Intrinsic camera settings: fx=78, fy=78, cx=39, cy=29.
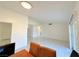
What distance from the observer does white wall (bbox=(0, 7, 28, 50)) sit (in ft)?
8.26

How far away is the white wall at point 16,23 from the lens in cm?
252

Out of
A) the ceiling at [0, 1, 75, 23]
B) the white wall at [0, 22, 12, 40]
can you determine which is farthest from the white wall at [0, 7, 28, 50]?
the ceiling at [0, 1, 75, 23]

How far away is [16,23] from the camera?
8.99 feet

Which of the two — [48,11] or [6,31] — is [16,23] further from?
[48,11]

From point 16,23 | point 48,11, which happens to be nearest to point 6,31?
point 16,23

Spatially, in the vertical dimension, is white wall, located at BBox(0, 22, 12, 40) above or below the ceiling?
below

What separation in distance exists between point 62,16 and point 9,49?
5.53 feet

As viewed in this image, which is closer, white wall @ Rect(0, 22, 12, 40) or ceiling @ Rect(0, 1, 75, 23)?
ceiling @ Rect(0, 1, 75, 23)

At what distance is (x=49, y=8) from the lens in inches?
83.3

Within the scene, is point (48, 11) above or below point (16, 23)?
above

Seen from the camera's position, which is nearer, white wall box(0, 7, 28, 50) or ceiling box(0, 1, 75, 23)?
ceiling box(0, 1, 75, 23)

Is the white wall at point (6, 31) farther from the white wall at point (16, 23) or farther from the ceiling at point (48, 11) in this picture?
the ceiling at point (48, 11)

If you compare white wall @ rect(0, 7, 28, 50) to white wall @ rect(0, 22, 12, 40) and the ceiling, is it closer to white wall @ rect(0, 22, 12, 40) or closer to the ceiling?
white wall @ rect(0, 22, 12, 40)

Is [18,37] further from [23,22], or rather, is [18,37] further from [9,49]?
[9,49]
